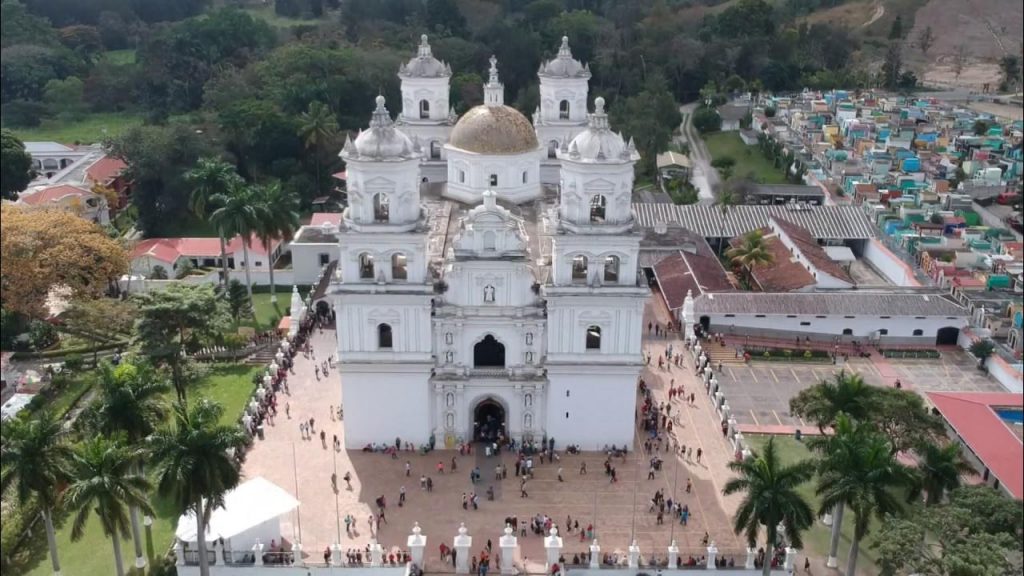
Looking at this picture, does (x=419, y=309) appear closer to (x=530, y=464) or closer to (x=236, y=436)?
(x=530, y=464)

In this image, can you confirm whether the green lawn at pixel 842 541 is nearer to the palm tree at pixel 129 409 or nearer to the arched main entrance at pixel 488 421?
the arched main entrance at pixel 488 421

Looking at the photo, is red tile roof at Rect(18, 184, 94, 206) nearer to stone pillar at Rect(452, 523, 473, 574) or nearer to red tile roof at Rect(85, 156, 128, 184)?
red tile roof at Rect(85, 156, 128, 184)

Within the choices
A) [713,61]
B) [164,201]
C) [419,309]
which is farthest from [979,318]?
[713,61]

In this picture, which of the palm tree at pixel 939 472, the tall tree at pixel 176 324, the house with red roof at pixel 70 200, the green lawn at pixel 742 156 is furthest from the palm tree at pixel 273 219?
the green lawn at pixel 742 156

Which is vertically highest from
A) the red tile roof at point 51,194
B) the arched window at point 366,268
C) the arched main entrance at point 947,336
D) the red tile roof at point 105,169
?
the red tile roof at point 105,169

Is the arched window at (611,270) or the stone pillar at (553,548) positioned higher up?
the arched window at (611,270)

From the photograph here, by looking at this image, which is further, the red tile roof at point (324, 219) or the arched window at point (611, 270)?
the red tile roof at point (324, 219)
